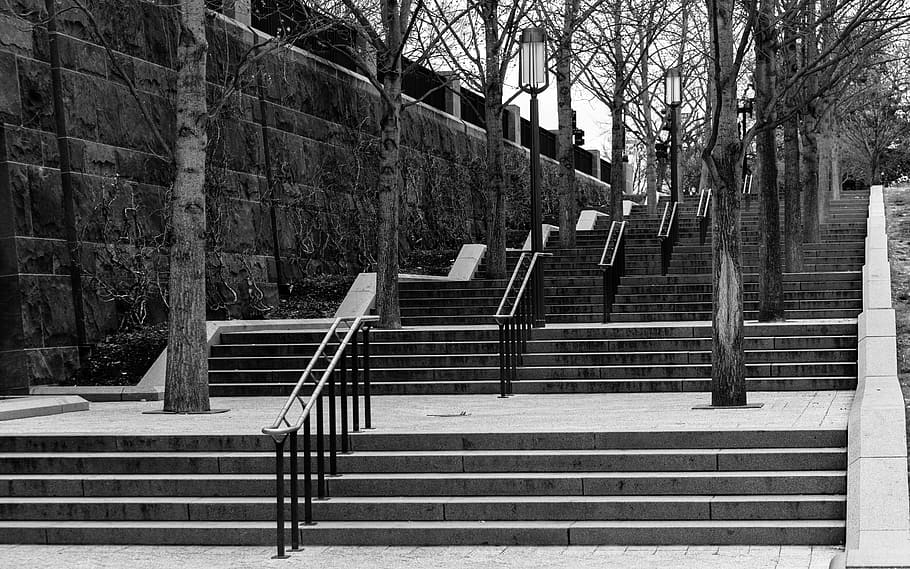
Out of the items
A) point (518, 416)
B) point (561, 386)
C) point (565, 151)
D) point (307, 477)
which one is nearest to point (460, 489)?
point (307, 477)

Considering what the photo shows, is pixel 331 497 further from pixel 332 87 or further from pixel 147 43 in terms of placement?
pixel 332 87

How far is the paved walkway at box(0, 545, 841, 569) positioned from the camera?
24.2ft

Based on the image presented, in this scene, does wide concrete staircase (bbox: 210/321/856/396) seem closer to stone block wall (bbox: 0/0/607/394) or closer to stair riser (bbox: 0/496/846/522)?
stone block wall (bbox: 0/0/607/394)

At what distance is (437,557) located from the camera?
7.86 metres

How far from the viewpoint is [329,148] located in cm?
2236

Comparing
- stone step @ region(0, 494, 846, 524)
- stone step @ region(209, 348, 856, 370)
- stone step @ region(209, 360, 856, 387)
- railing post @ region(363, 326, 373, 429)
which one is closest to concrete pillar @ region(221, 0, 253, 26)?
stone step @ region(209, 348, 856, 370)

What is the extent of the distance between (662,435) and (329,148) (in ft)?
Result: 47.1

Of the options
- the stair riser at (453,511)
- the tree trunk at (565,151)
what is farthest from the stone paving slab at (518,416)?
the tree trunk at (565,151)

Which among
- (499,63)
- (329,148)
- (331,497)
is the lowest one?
(331,497)

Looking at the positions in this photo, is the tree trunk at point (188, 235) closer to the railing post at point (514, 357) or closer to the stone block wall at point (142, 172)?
the stone block wall at point (142, 172)

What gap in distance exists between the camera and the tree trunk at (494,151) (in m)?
20.9

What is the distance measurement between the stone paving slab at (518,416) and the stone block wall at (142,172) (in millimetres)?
1871

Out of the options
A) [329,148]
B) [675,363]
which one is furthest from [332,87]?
[675,363]

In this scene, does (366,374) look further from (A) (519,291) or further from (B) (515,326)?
(B) (515,326)
